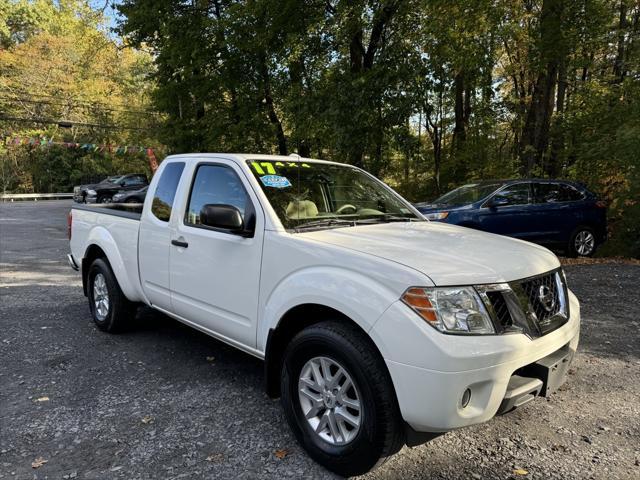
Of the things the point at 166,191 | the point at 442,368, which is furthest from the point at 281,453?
the point at 166,191

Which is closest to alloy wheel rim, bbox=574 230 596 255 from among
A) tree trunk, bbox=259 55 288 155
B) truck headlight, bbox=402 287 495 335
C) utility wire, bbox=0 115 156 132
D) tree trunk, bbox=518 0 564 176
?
tree trunk, bbox=518 0 564 176

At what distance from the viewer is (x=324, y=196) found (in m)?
3.75

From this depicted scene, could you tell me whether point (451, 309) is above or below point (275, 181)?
below

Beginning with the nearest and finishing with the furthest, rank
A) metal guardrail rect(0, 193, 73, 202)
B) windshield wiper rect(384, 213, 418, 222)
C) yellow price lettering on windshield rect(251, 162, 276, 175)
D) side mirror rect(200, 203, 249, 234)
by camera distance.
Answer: side mirror rect(200, 203, 249, 234), yellow price lettering on windshield rect(251, 162, 276, 175), windshield wiper rect(384, 213, 418, 222), metal guardrail rect(0, 193, 73, 202)

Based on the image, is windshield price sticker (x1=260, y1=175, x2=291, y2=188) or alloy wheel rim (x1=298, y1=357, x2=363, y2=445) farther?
windshield price sticker (x1=260, y1=175, x2=291, y2=188)

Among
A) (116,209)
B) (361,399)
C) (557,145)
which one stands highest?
(557,145)

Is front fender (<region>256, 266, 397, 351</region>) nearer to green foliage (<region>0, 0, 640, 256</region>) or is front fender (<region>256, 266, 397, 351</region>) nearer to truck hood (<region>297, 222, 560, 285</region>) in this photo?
truck hood (<region>297, 222, 560, 285</region>)

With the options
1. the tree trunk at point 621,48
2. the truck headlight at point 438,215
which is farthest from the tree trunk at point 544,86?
the truck headlight at point 438,215

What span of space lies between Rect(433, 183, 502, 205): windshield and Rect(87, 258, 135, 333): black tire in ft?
22.2

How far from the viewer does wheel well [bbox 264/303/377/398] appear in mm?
2920

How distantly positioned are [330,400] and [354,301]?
2.11 feet

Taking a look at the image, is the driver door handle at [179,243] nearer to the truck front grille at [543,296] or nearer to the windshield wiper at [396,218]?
the windshield wiper at [396,218]

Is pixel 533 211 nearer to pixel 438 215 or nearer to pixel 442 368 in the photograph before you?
pixel 438 215

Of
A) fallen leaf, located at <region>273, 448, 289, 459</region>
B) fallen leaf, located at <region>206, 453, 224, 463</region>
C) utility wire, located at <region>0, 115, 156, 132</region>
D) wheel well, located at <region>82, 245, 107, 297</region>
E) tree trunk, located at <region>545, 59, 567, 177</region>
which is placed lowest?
fallen leaf, located at <region>206, 453, 224, 463</region>
